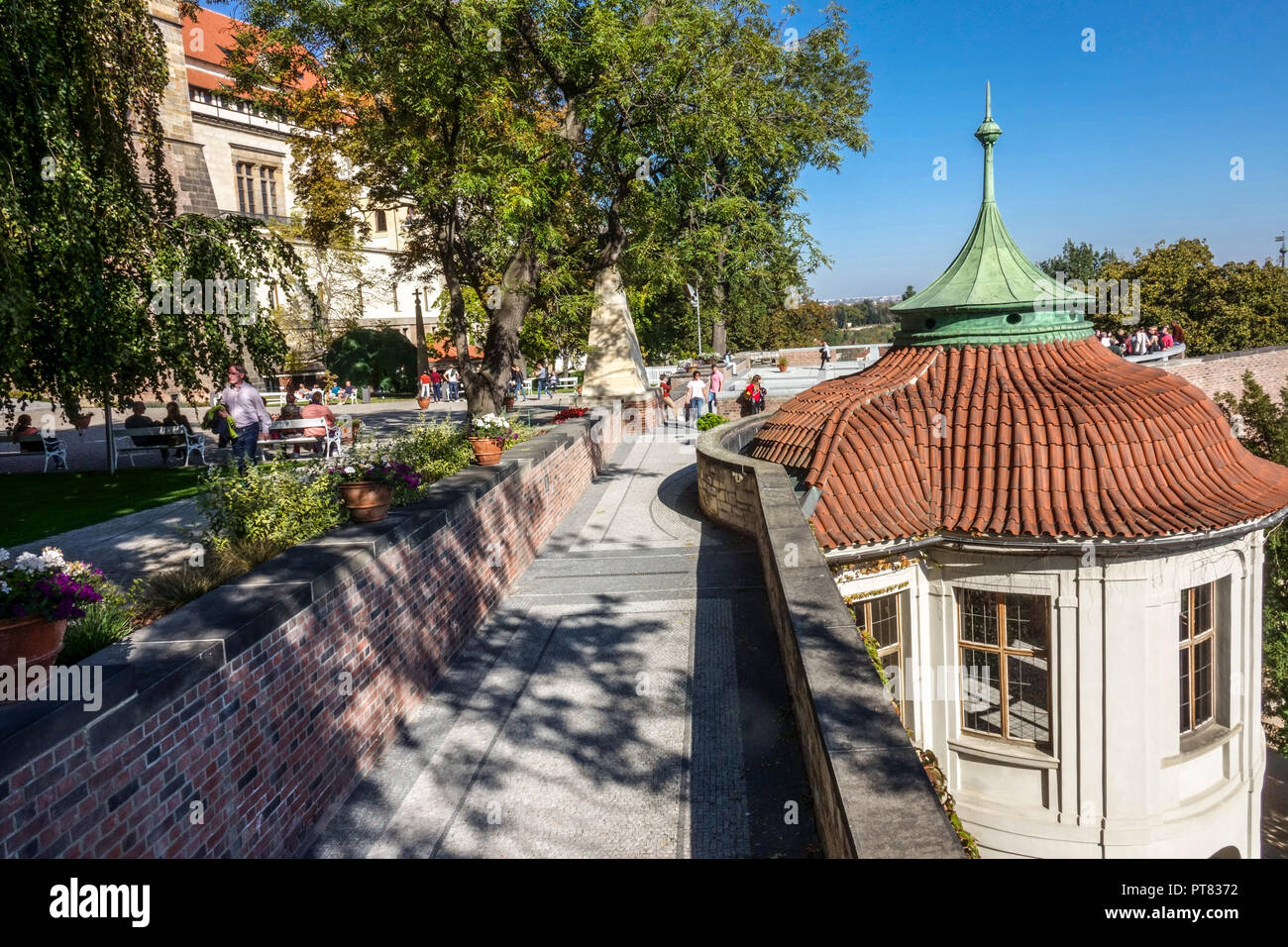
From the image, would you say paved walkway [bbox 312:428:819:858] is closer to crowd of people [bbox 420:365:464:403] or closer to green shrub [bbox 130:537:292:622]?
green shrub [bbox 130:537:292:622]

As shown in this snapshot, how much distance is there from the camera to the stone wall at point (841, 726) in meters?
3.71

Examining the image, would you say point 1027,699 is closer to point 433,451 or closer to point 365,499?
point 433,451

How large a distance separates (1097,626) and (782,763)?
263 inches

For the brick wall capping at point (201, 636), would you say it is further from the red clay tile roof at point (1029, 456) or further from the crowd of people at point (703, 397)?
the crowd of people at point (703, 397)

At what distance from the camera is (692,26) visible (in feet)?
47.3

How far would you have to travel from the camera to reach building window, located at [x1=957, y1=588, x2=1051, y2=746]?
1121 cm

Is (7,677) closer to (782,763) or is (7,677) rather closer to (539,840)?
(539,840)

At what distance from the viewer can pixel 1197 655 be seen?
12.0 m

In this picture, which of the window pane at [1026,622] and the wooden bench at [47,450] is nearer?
the window pane at [1026,622]

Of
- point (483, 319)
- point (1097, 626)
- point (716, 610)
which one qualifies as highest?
point (483, 319)

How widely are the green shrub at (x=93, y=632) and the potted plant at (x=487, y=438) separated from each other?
636 centimetres

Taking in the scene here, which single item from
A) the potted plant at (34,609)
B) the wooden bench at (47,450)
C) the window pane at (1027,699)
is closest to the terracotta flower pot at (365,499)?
the potted plant at (34,609)
